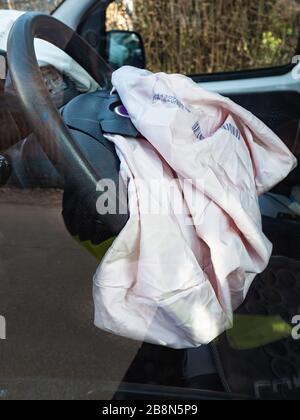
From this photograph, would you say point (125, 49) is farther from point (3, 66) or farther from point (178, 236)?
point (178, 236)

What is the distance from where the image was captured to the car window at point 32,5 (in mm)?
1521

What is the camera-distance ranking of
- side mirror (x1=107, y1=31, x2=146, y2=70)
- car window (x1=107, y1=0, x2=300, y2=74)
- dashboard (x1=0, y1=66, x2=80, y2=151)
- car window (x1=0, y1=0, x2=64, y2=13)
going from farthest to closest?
car window (x1=107, y1=0, x2=300, y2=74) < side mirror (x1=107, y1=31, x2=146, y2=70) < car window (x1=0, y1=0, x2=64, y2=13) < dashboard (x1=0, y1=66, x2=80, y2=151)

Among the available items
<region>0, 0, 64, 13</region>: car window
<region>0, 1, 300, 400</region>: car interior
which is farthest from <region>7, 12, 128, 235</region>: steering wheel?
<region>0, 0, 64, 13</region>: car window

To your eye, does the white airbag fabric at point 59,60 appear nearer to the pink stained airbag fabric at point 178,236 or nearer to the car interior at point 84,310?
the car interior at point 84,310

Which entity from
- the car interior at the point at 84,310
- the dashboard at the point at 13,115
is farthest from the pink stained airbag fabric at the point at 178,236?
the dashboard at the point at 13,115

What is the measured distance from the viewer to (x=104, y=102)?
1141 mm

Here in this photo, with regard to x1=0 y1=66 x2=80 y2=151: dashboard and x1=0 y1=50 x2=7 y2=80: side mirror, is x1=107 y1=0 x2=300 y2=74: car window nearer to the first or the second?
x1=0 y1=66 x2=80 y2=151: dashboard

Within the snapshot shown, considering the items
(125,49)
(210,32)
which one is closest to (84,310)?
(125,49)

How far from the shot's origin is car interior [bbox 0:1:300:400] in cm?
95

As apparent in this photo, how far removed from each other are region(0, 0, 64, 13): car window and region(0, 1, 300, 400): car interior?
368 millimetres

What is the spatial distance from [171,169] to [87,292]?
293 millimetres

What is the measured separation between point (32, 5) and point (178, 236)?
123cm

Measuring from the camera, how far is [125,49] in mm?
2314
